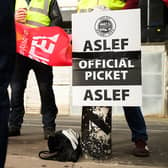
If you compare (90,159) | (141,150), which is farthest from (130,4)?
(90,159)

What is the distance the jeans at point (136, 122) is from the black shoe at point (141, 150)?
4 centimetres

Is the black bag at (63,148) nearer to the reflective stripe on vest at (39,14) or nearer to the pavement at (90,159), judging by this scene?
the pavement at (90,159)

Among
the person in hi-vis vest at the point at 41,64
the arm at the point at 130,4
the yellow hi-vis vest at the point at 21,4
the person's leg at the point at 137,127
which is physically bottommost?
the person's leg at the point at 137,127

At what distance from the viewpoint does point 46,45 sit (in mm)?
4301

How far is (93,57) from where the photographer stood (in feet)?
12.9

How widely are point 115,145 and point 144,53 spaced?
5874 mm

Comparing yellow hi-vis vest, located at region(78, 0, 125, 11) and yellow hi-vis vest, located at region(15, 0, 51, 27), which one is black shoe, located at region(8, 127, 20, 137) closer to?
yellow hi-vis vest, located at region(15, 0, 51, 27)

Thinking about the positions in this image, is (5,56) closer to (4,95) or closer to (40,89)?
(4,95)

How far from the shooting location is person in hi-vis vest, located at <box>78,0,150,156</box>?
406cm

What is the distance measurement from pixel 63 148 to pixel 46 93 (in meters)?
1.00

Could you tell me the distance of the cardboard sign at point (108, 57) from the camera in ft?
12.6

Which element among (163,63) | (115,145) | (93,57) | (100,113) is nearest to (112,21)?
(93,57)

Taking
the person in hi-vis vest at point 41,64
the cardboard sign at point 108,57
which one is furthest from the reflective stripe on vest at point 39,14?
the cardboard sign at point 108,57

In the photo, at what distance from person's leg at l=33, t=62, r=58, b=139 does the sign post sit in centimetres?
85
